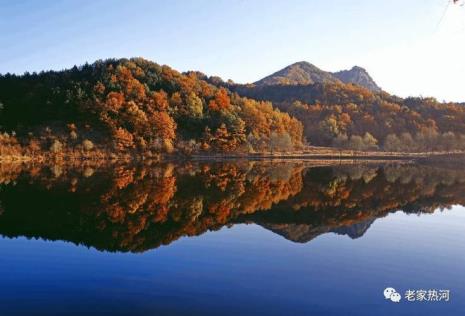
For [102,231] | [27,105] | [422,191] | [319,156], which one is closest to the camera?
[102,231]

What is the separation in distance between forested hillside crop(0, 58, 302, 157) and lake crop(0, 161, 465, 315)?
63.3 metres

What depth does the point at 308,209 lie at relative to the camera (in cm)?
3200

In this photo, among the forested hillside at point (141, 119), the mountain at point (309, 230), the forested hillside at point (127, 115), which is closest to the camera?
the mountain at point (309, 230)

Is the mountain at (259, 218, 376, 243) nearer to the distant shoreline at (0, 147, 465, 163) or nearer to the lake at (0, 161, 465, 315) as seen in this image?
the lake at (0, 161, 465, 315)

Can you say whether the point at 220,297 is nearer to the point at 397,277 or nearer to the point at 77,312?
the point at 77,312

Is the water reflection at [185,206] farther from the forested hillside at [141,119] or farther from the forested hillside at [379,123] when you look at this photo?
the forested hillside at [379,123]

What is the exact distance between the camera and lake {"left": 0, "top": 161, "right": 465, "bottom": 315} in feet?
44.3

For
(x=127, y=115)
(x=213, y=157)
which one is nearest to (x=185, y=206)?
(x=213, y=157)

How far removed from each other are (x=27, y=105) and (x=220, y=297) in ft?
350

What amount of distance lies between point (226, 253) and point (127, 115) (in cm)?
9362

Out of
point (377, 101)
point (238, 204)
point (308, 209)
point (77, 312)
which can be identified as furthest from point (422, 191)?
point (377, 101)

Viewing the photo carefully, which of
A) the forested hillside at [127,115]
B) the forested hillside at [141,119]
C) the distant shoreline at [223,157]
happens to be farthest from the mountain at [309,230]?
the forested hillside at [127,115]

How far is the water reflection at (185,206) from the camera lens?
23.4m

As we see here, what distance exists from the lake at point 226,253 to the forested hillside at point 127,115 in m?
63.3
